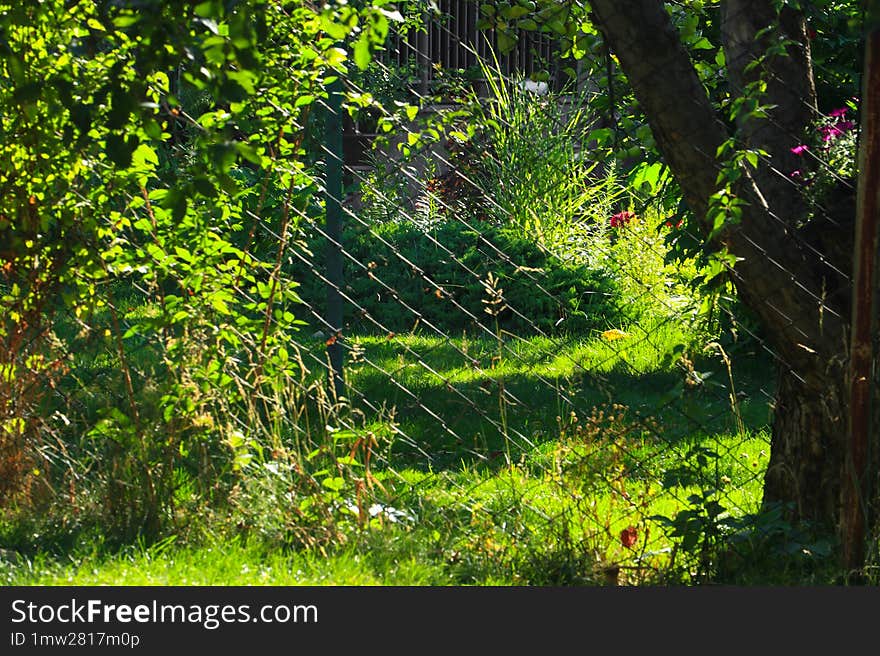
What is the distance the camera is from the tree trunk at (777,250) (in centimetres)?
318

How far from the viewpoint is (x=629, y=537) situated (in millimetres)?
3332

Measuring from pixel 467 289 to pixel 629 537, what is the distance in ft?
15.1

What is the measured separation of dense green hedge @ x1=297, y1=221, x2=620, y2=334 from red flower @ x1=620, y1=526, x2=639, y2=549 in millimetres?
3949

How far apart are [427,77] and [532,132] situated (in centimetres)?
235

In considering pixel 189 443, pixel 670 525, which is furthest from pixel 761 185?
pixel 189 443

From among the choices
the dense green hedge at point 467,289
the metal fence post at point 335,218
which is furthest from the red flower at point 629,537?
the dense green hedge at point 467,289

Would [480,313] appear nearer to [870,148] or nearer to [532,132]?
[532,132]

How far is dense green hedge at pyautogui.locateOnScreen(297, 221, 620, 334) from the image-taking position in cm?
757

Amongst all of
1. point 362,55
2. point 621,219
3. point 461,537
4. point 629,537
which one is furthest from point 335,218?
point 621,219

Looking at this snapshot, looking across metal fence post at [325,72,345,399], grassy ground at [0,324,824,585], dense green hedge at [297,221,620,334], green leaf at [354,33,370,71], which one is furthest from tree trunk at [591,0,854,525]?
dense green hedge at [297,221,620,334]

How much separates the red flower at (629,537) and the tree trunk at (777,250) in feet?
1.51

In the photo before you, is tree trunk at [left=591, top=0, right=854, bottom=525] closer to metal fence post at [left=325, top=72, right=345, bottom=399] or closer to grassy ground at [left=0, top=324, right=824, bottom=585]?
grassy ground at [left=0, top=324, right=824, bottom=585]

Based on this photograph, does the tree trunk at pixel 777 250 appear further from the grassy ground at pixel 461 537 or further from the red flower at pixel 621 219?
the red flower at pixel 621 219

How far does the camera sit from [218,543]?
131 inches
